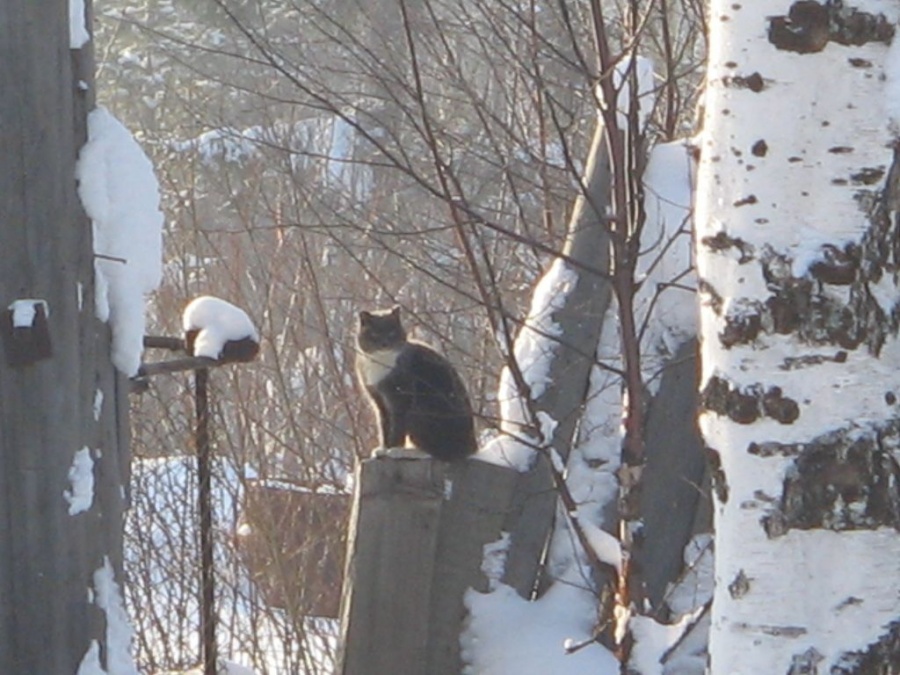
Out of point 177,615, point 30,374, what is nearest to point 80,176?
point 30,374

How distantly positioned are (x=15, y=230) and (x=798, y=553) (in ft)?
5.82

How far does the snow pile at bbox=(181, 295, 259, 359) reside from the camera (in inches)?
142

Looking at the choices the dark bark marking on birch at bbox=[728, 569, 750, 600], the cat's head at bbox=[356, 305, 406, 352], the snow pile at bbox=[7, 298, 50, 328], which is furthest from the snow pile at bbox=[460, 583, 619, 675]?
the dark bark marking on birch at bbox=[728, 569, 750, 600]

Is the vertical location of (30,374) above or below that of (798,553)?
above

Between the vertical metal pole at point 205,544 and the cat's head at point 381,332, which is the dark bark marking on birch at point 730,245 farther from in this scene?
the cat's head at point 381,332

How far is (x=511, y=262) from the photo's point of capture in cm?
712

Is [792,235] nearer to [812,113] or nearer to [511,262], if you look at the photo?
[812,113]

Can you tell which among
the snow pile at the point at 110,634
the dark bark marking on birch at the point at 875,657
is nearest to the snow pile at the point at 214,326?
the snow pile at the point at 110,634

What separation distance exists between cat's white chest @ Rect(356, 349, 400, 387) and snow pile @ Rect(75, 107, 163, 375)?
2163mm

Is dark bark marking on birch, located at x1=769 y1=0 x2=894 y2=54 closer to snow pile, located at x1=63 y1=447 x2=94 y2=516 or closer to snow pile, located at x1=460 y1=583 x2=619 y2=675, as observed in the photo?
snow pile, located at x1=63 y1=447 x2=94 y2=516

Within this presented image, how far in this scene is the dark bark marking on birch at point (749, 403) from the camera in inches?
76.7

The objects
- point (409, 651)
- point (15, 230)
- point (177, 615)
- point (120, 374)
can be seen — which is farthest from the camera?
point (177, 615)

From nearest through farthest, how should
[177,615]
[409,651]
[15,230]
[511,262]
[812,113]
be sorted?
[812,113], [15,230], [409,651], [177,615], [511,262]

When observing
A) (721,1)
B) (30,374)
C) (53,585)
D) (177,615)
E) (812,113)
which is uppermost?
(721,1)
